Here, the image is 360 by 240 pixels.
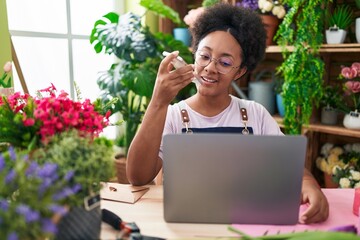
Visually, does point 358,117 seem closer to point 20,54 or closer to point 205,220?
point 205,220

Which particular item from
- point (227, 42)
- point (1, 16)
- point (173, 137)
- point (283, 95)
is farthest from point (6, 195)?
point (283, 95)

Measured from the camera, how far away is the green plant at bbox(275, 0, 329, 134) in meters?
2.15

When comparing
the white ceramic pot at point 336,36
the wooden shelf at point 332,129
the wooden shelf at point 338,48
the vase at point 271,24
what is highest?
the vase at point 271,24

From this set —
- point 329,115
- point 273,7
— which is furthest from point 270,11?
point 329,115

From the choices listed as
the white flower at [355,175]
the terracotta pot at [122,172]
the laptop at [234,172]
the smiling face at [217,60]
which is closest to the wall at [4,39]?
the terracotta pot at [122,172]

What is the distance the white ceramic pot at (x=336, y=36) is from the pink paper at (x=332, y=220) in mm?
1347

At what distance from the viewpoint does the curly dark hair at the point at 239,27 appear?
55.9 inches

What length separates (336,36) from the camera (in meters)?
2.19

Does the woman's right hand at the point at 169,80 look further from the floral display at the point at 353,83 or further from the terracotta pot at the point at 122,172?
the terracotta pot at the point at 122,172

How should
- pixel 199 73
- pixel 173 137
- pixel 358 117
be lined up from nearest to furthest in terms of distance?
1. pixel 173 137
2. pixel 199 73
3. pixel 358 117

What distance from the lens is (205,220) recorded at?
83 centimetres

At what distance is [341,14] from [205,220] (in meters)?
1.93

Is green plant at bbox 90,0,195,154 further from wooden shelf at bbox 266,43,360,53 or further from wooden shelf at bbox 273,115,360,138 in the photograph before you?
wooden shelf at bbox 273,115,360,138

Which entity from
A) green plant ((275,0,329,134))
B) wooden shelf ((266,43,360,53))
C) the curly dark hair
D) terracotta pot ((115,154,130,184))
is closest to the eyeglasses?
the curly dark hair
